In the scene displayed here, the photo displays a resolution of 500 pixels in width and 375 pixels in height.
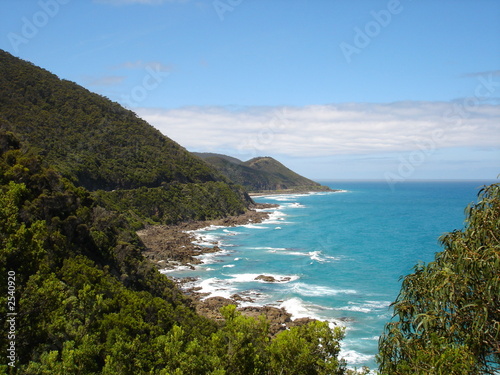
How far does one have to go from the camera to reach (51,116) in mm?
80375

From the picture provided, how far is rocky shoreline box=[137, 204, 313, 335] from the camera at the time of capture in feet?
104

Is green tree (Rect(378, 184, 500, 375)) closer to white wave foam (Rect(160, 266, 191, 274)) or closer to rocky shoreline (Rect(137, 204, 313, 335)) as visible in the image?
rocky shoreline (Rect(137, 204, 313, 335))

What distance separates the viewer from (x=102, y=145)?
289 ft

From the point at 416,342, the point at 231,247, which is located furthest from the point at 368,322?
the point at 231,247

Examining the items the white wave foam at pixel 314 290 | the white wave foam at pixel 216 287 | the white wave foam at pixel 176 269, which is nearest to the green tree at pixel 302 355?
the white wave foam at pixel 216 287

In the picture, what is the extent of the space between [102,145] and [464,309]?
8955 centimetres

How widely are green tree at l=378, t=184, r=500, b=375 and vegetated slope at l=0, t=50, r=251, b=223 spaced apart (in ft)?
209

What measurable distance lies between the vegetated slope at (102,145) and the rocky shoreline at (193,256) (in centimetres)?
573

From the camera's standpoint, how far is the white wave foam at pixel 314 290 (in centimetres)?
3900

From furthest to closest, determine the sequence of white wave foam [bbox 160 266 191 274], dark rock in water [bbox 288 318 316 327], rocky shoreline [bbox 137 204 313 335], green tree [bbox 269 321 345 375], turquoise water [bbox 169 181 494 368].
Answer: white wave foam [bbox 160 266 191 274] → turquoise water [bbox 169 181 494 368] → rocky shoreline [bbox 137 204 313 335] → dark rock in water [bbox 288 318 316 327] → green tree [bbox 269 321 345 375]

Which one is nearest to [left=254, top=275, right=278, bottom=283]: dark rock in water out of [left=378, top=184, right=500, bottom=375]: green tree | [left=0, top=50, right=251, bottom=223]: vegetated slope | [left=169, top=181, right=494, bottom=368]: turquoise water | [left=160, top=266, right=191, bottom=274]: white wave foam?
[left=169, top=181, right=494, bottom=368]: turquoise water

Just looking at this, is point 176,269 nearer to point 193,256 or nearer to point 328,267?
point 193,256

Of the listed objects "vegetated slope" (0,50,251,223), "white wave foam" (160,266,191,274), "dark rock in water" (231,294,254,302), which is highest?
"vegetated slope" (0,50,251,223)

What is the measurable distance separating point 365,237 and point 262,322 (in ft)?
216
